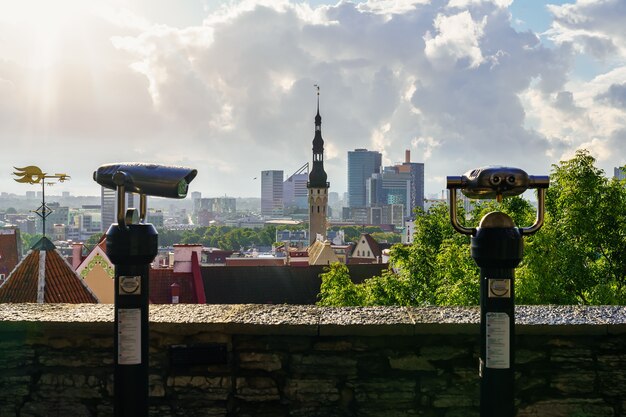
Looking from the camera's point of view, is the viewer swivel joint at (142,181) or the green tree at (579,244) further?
the green tree at (579,244)

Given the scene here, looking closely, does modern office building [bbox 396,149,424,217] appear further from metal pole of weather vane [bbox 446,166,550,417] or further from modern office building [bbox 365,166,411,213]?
metal pole of weather vane [bbox 446,166,550,417]

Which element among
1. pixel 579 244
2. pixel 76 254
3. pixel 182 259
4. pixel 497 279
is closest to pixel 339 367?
pixel 497 279

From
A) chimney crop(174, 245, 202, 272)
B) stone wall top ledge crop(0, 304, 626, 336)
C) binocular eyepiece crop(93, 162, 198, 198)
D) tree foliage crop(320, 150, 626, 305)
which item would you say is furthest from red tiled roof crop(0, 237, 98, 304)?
chimney crop(174, 245, 202, 272)

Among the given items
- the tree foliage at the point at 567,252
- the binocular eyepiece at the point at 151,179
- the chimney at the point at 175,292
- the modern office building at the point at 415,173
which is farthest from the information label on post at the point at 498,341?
the modern office building at the point at 415,173

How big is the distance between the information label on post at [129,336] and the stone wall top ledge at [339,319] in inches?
19.8

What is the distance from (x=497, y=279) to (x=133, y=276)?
54.2 inches

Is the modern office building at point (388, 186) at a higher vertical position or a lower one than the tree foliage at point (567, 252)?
higher

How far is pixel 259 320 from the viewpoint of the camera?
10.0 ft

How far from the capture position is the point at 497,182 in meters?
2.38

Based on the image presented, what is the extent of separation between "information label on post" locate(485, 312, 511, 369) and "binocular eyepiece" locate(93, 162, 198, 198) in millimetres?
1302

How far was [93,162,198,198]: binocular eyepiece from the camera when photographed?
2.53m

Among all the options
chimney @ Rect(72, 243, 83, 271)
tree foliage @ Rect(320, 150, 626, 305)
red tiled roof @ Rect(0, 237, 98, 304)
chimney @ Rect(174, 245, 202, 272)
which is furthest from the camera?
chimney @ Rect(174, 245, 202, 272)

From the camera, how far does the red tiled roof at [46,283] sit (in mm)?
8625

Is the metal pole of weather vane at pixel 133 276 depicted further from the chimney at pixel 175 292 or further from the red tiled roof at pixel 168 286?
the red tiled roof at pixel 168 286
